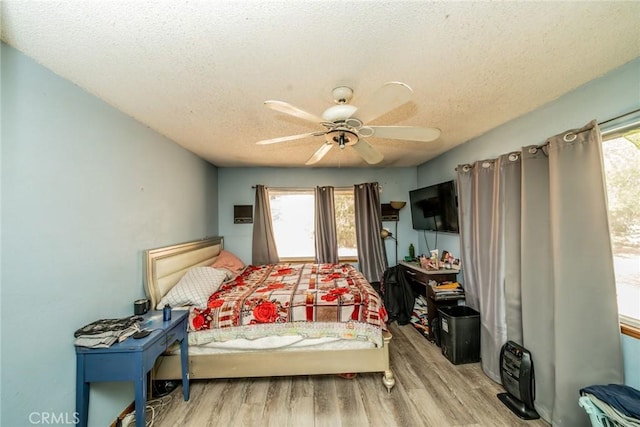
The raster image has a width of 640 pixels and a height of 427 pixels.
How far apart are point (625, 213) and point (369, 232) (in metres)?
2.79

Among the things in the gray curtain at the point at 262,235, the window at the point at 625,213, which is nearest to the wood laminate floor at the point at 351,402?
the window at the point at 625,213

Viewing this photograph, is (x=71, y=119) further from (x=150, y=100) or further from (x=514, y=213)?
(x=514, y=213)

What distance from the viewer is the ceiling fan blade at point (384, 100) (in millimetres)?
1204

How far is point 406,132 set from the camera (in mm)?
1723

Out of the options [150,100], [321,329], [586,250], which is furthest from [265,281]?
[586,250]

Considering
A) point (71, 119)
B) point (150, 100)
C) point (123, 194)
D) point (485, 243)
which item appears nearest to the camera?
point (71, 119)

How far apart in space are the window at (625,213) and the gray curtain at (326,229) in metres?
3.05

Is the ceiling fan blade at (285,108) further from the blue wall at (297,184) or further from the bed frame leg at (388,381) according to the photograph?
the blue wall at (297,184)

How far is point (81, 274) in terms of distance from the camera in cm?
157

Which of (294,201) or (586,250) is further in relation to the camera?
(294,201)

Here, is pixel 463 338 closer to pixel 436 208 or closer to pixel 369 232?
pixel 436 208

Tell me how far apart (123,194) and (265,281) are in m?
1.68

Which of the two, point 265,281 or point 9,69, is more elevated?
point 9,69

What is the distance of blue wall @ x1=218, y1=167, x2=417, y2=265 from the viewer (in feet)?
13.6
